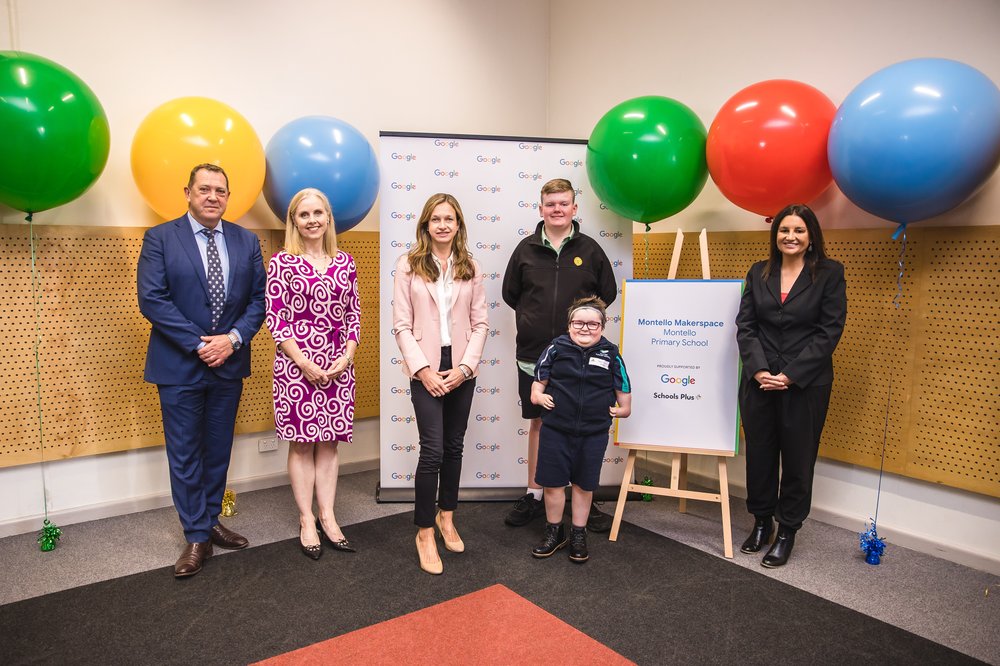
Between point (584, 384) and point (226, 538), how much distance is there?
188 cm

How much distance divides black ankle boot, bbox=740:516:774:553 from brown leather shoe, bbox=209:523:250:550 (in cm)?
244

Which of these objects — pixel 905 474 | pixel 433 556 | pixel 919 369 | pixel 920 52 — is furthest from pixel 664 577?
pixel 920 52

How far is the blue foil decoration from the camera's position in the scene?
3.11 meters

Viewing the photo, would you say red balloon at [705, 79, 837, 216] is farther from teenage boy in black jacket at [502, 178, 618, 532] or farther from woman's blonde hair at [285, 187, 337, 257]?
woman's blonde hair at [285, 187, 337, 257]

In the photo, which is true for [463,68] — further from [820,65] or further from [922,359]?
[922,359]

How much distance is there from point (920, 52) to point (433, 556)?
335 centimetres

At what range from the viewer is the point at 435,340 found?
3033mm

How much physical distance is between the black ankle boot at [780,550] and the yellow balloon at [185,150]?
3.11 m

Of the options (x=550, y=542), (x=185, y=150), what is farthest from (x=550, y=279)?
(x=185, y=150)

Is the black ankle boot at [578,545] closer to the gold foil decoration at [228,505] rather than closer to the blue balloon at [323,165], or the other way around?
the gold foil decoration at [228,505]

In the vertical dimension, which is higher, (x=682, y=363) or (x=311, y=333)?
(x=311, y=333)

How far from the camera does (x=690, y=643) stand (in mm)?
2404

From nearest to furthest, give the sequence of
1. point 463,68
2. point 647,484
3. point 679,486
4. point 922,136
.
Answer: point 922,136 → point 679,486 → point 647,484 → point 463,68

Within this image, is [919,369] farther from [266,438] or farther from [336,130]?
[266,438]
